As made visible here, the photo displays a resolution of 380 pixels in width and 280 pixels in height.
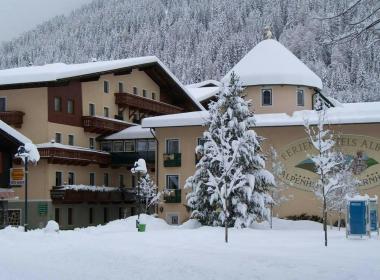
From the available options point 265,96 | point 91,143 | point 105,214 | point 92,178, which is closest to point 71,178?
point 92,178

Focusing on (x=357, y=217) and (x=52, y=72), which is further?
(x=52, y=72)

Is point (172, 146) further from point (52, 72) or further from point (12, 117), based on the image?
point (12, 117)

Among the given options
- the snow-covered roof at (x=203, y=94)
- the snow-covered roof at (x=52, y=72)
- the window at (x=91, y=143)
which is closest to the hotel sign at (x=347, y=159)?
the snow-covered roof at (x=52, y=72)

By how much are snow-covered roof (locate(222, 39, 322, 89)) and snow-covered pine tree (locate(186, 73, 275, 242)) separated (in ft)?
27.6

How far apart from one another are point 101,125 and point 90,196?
5162mm

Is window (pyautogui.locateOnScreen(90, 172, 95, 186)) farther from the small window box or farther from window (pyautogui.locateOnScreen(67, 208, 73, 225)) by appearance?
the small window box

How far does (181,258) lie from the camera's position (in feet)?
56.0

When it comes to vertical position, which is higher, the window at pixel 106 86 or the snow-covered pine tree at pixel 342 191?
the window at pixel 106 86

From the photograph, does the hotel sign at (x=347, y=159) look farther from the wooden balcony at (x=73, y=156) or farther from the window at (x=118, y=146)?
the window at (x=118, y=146)

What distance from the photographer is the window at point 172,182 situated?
42.1 meters

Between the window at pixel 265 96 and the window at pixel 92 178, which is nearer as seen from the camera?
the window at pixel 265 96

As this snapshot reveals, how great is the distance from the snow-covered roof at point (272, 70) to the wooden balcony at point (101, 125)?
391 inches

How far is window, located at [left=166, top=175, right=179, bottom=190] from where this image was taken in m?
42.1

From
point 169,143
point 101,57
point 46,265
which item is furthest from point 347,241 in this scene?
point 101,57
